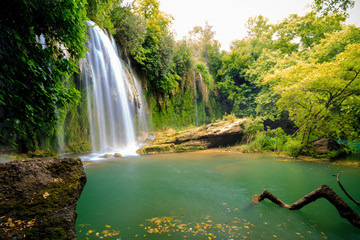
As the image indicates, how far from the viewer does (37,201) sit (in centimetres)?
158

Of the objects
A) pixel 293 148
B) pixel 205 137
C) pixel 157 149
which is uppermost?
pixel 205 137

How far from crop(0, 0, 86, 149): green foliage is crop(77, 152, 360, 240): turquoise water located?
1920mm

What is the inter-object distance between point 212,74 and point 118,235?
24.4 meters

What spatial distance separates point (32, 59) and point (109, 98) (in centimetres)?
871

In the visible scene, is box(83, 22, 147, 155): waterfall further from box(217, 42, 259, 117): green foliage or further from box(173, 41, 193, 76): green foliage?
box(217, 42, 259, 117): green foliage

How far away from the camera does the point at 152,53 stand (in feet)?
45.6

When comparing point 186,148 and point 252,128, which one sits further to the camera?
point 252,128

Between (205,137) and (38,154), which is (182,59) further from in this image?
(38,154)

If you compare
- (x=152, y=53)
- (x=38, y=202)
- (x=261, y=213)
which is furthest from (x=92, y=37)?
(x=261, y=213)

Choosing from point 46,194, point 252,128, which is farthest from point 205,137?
point 46,194

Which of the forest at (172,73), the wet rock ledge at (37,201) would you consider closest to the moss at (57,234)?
the wet rock ledge at (37,201)

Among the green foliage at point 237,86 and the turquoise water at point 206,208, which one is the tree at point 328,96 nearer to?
the turquoise water at point 206,208

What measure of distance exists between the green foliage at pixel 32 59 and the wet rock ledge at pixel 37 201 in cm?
105

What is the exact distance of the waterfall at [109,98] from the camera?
9905 mm
